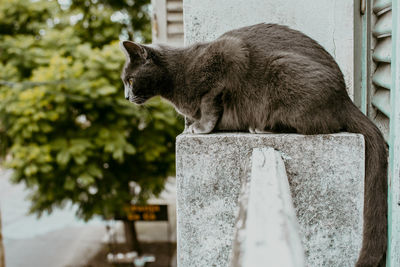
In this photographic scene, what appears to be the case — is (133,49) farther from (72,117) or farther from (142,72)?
(72,117)

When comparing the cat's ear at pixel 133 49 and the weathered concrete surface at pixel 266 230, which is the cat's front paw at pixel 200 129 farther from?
the weathered concrete surface at pixel 266 230

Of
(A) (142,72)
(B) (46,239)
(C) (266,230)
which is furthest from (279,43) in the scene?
(B) (46,239)

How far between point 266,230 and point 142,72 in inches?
64.0

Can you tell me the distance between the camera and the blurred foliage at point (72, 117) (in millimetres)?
5035

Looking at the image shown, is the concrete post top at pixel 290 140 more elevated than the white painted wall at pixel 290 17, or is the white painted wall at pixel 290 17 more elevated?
the white painted wall at pixel 290 17

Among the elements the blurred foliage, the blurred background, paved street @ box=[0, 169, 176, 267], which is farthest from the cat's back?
paved street @ box=[0, 169, 176, 267]

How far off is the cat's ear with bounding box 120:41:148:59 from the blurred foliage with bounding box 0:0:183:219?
7.16 feet

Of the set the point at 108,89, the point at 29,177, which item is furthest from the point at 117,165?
the point at 108,89

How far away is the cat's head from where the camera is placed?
2229 mm

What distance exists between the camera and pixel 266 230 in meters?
0.81

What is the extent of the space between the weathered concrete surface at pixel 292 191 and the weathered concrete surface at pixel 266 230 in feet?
1.23

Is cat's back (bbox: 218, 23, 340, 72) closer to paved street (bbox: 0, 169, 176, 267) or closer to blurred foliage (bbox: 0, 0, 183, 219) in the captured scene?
blurred foliage (bbox: 0, 0, 183, 219)

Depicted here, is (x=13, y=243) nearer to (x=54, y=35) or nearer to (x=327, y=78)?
(x=54, y=35)

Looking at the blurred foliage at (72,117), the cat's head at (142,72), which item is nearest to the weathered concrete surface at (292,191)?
the cat's head at (142,72)
